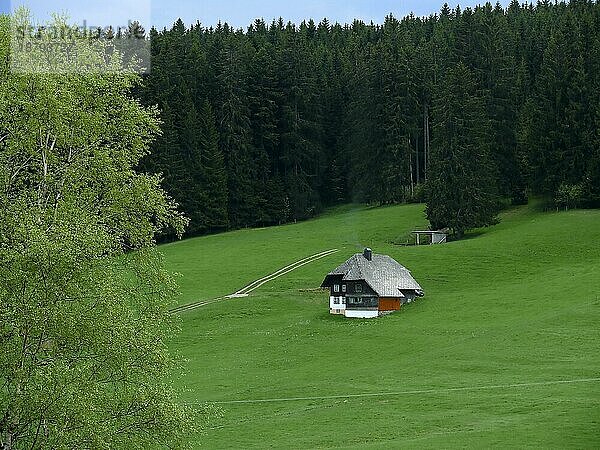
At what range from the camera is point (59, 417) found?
19.1 metres

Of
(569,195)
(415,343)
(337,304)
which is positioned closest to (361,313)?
(337,304)

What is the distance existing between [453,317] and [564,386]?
15737mm

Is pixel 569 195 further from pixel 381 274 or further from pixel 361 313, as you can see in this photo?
pixel 361 313

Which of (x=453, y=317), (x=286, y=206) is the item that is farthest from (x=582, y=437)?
(x=286, y=206)

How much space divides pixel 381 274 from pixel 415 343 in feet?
37.1

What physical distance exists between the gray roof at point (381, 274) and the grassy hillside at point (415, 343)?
1560mm

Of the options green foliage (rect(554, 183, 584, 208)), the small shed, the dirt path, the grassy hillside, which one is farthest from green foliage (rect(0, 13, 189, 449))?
green foliage (rect(554, 183, 584, 208))

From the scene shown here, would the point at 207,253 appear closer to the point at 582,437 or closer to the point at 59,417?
the point at 582,437

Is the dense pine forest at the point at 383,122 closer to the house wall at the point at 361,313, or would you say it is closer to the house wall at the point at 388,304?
the house wall at the point at 388,304

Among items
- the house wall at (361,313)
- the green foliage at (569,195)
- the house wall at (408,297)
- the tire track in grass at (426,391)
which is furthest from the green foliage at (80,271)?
the green foliage at (569,195)

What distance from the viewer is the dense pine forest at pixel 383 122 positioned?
8019cm

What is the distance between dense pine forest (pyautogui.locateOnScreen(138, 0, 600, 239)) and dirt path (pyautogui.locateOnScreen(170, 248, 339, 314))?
1135 cm

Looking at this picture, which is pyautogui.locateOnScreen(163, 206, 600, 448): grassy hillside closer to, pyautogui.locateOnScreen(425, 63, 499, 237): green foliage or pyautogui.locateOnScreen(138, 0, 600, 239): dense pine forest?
pyautogui.locateOnScreen(425, 63, 499, 237): green foliage

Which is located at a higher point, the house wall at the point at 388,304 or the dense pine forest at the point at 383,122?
the dense pine forest at the point at 383,122
